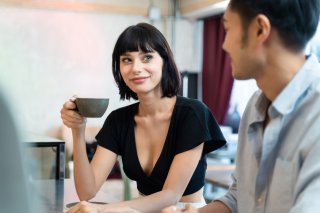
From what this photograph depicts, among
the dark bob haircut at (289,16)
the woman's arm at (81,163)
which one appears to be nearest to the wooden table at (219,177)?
the woman's arm at (81,163)

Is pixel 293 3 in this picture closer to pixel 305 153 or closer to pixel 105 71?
pixel 305 153

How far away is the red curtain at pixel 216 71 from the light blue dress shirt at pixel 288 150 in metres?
4.19

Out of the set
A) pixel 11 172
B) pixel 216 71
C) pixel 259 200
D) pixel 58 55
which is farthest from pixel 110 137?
pixel 216 71

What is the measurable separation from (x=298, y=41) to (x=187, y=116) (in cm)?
67

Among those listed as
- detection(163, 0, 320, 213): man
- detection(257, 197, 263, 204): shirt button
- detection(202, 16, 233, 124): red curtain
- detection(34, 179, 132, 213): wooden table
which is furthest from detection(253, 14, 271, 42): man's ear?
detection(202, 16, 233, 124): red curtain

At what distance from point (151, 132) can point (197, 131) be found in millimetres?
209

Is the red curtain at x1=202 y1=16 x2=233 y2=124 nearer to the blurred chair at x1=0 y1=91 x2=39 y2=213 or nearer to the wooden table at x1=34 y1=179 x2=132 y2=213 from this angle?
the wooden table at x1=34 y1=179 x2=132 y2=213

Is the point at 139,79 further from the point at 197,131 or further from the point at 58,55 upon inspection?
the point at 58,55

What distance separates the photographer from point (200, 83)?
221 inches

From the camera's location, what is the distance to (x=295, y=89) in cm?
79

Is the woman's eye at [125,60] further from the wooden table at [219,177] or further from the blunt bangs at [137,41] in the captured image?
the wooden table at [219,177]

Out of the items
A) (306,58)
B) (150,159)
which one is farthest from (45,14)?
(306,58)

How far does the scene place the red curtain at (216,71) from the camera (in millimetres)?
5117

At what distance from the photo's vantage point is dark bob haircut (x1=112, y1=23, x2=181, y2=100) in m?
1.36
